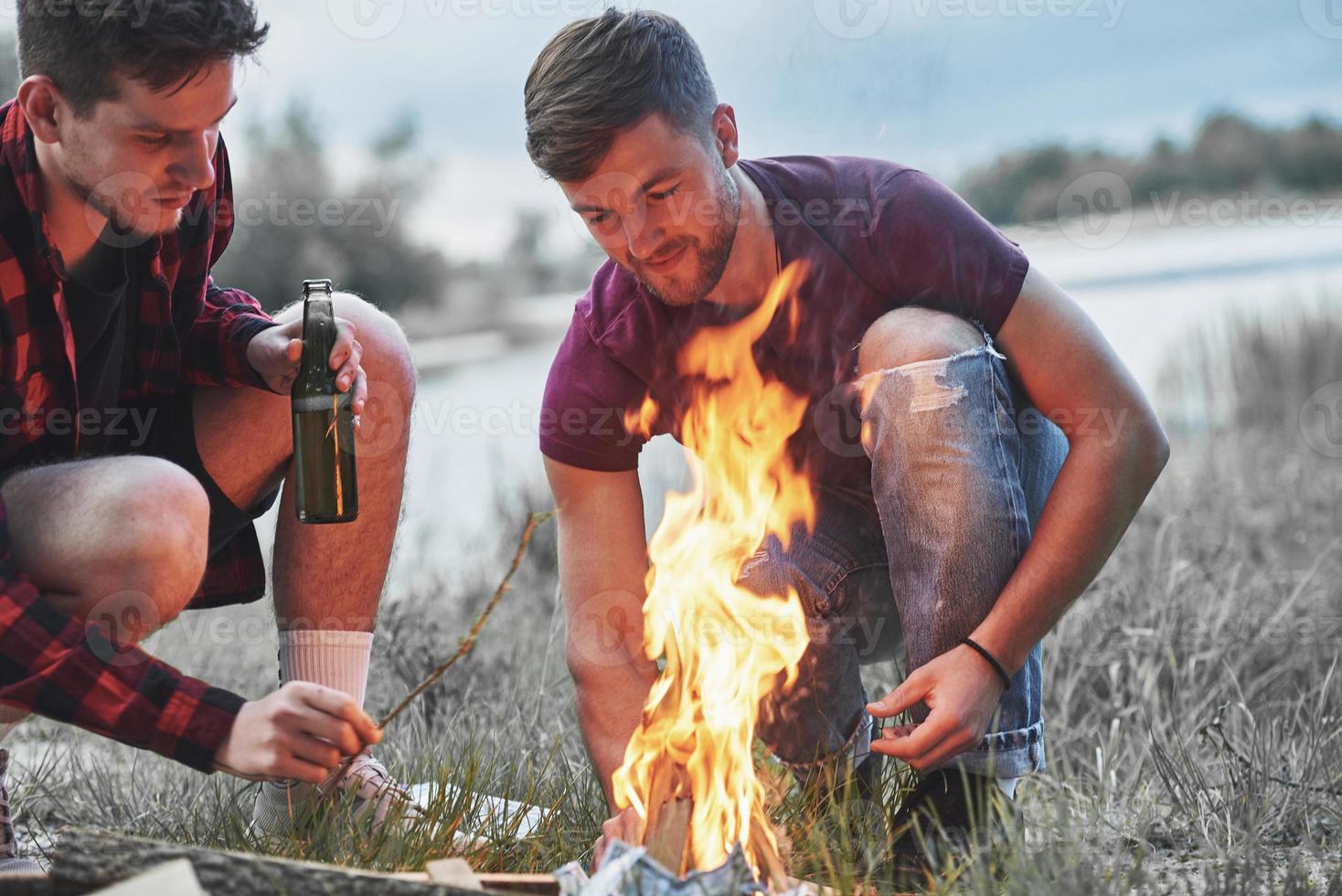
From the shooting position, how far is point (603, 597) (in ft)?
8.37

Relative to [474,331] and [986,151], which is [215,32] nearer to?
[986,151]

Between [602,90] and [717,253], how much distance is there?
0.37 meters

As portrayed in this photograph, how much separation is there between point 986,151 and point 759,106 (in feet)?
44.9

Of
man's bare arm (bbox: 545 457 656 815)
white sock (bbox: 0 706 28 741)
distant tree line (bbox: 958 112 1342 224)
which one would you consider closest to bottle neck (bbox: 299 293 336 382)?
man's bare arm (bbox: 545 457 656 815)

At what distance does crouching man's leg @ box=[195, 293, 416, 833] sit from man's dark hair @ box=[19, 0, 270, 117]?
58 cm

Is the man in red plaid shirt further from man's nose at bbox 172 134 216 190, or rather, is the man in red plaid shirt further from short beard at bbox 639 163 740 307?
short beard at bbox 639 163 740 307

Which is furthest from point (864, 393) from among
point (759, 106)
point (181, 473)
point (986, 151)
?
point (986, 151)

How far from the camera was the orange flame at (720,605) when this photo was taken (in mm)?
2064

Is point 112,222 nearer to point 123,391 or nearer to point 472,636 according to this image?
point 123,391

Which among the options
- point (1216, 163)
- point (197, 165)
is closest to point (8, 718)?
point (197, 165)

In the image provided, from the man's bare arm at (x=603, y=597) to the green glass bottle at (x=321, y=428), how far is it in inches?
15.8

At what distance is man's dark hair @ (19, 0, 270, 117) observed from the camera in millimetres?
2023

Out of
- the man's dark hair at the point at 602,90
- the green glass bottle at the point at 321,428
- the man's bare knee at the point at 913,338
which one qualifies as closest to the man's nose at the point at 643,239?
the man's dark hair at the point at 602,90

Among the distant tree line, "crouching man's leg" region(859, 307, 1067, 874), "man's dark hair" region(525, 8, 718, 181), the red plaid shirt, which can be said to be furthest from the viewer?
the distant tree line
